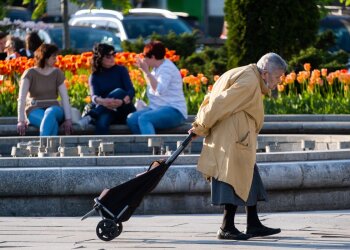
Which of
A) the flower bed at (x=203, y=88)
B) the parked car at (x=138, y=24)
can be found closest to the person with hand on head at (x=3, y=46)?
the flower bed at (x=203, y=88)

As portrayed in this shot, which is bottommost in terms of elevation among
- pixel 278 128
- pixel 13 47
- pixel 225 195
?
pixel 278 128

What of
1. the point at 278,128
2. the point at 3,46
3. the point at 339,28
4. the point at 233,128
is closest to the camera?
the point at 233,128

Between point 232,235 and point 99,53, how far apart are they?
5.06 m

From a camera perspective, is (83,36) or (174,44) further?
(83,36)

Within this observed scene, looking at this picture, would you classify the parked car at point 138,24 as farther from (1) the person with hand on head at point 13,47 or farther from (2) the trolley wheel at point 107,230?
(2) the trolley wheel at point 107,230

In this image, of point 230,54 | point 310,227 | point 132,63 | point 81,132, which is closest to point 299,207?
point 310,227

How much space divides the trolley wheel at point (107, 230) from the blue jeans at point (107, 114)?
4882 millimetres

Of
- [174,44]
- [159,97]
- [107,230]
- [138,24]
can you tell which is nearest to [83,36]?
[138,24]

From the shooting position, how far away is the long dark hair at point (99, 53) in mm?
13977

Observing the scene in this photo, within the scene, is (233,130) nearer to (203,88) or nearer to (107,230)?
(107,230)

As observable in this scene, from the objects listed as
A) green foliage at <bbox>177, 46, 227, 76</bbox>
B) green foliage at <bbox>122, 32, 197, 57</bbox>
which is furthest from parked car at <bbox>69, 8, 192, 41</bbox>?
green foliage at <bbox>177, 46, 227, 76</bbox>

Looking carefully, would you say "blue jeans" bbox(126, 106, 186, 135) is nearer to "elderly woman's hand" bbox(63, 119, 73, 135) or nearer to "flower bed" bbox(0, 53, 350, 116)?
"elderly woman's hand" bbox(63, 119, 73, 135)

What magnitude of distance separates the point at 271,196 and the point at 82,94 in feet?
19.5

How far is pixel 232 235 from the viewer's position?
30.6ft
